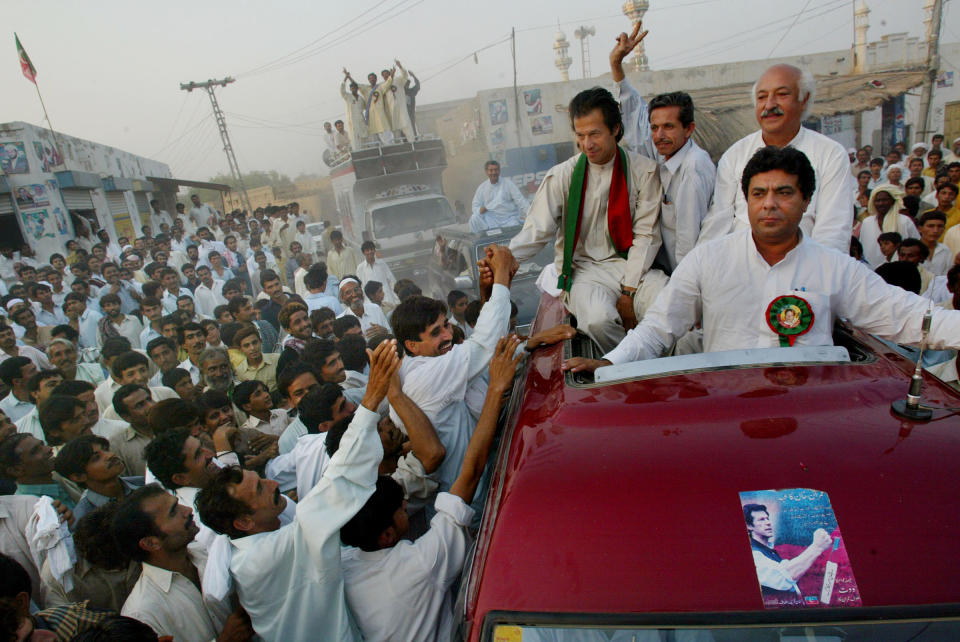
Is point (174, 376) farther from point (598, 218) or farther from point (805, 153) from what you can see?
point (805, 153)

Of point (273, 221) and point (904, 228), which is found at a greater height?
point (273, 221)

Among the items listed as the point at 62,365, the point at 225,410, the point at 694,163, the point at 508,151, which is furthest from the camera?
the point at 508,151

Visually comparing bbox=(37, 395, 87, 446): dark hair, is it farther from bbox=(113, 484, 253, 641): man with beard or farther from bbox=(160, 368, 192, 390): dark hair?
bbox=(113, 484, 253, 641): man with beard

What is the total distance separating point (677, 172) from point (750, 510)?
2297mm

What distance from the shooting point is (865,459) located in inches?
56.0

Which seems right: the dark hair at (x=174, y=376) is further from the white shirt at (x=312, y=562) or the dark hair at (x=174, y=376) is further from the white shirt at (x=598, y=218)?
the white shirt at (x=598, y=218)

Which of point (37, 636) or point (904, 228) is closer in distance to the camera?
point (37, 636)

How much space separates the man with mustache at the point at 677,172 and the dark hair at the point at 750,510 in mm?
2011

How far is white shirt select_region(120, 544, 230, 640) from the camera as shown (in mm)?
2225

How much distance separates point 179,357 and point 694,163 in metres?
5.12

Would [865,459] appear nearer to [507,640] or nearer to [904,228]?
[507,640]

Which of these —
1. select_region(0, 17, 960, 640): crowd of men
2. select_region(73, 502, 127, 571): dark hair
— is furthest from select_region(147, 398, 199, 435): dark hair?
select_region(73, 502, 127, 571): dark hair

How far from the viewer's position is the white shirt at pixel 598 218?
305 centimetres

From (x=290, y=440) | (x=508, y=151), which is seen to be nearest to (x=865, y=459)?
(x=290, y=440)
